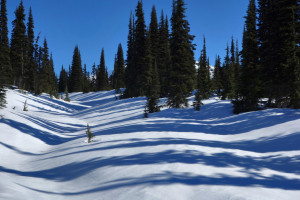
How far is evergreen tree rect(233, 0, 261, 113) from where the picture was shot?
48.3ft

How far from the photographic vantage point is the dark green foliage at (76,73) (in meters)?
63.2

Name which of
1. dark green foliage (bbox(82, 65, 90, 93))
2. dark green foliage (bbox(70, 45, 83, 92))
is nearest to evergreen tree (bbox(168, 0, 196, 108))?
dark green foliage (bbox(82, 65, 90, 93))

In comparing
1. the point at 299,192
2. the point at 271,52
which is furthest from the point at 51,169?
the point at 271,52

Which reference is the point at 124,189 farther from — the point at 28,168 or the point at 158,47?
the point at 158,47

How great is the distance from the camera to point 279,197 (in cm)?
322

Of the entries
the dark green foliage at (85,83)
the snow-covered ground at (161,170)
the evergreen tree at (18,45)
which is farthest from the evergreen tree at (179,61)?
the dark green foliage at (85,83)

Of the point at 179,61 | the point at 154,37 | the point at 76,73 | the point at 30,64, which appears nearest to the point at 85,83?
the point at 76,73

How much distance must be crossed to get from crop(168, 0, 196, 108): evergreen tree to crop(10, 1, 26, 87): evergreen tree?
27958 millimetres

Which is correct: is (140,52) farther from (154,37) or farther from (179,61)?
(179,61)

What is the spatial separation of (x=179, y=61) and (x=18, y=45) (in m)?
31.1

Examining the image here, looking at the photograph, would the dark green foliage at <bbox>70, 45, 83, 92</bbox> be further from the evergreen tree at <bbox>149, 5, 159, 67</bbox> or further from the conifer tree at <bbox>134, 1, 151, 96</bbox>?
the conifer tree at <bbox>134, 1, 151, 96</bbox>

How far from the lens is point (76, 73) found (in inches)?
2491

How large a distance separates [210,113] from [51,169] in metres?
12.0

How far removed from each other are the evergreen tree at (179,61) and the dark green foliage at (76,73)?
4926cm
